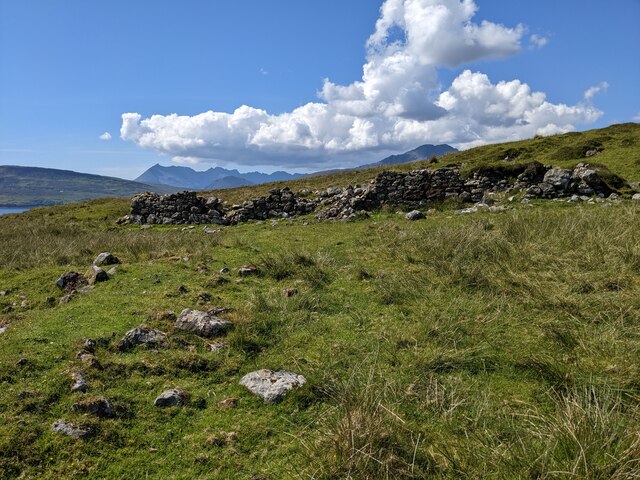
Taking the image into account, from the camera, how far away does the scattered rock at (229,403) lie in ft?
18.0

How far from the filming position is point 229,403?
18.1ft

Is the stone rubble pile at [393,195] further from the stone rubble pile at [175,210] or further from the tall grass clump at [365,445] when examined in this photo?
the tall grass clump at [365,445]

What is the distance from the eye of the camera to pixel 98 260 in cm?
1265

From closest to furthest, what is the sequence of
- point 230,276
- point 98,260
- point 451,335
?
point 451,335, point 230,276, point 98,260

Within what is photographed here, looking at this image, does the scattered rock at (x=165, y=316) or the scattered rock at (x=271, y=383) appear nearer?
the scattered rock at (x=271, y=383)

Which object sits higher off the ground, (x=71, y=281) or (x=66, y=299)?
(x=71, y=281)

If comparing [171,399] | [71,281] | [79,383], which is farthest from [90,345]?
[71,281]

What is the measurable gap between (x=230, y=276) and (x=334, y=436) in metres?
7.93

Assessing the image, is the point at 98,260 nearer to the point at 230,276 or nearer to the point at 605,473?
the point at 230,276

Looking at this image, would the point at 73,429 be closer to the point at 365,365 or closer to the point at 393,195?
the point at 365,365

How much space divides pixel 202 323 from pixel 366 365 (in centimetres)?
337

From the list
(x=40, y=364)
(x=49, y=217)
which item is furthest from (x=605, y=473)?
(x=49, y=217)

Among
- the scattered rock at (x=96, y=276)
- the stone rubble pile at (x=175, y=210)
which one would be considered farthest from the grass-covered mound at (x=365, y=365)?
the stone rubble pile at (x=175, y=210)

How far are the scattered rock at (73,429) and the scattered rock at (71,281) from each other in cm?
653
